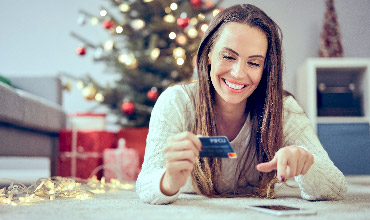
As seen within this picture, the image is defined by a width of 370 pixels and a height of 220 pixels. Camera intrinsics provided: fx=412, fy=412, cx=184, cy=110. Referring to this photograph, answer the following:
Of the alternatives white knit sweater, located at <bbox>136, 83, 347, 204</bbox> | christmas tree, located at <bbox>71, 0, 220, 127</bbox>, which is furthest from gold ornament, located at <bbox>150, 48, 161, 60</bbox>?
white knit sweater, located at <bbox>136, 83, 347, 204</bbox>

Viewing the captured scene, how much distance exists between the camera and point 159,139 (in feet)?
3.65

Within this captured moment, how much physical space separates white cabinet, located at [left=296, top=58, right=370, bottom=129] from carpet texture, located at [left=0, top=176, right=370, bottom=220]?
58.9 inches

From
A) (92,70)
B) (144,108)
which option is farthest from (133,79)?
(92,70)

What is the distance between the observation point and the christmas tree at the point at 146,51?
2.41m

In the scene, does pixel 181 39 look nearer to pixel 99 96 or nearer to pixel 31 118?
pixel 99 96

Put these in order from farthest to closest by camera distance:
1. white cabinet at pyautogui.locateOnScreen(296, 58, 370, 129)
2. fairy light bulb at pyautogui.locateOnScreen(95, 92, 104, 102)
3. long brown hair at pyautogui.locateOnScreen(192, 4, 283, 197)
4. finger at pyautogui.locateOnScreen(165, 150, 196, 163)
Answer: white cabinet at pyautogui.locateOnScreen(296, 58, 370, 129)
fairy light bulb at pyautogui.locateOnScreen(95, 92, 104, 102)
long brown hair at pyautogui.locateOnScreen(192, 4, 283, 197)
finger at pyautogui.locateOnScreen(165, 150, 196, 163)

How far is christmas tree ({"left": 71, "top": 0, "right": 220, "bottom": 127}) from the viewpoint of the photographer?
241cm

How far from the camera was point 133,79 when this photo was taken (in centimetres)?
245

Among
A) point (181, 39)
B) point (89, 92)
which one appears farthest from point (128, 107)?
point (181, 39)

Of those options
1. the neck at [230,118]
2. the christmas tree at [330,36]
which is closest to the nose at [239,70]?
the neck at [230,118]

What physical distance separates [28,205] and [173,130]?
43cm

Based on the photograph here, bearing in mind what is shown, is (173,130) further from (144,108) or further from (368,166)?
(368,166)

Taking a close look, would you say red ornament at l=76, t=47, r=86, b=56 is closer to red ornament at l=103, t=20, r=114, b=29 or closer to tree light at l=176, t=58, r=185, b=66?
red ornament at l=103, t=20, r=114, b=29

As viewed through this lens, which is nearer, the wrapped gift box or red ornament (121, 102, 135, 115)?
the wrapped gift box
